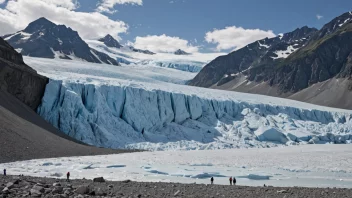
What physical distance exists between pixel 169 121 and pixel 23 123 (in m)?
17.5

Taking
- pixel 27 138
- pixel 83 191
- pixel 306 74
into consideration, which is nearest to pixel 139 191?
pixel 83 191

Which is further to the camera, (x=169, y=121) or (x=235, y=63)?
(x=235, y=63)

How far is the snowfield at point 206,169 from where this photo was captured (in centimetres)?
1926

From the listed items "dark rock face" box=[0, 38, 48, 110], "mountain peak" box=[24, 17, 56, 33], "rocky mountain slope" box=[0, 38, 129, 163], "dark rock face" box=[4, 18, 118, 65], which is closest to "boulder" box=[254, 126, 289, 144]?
"rocky mountain slope" box=[0, 38, 129, 163]

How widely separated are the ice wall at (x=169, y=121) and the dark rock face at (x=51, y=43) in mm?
112560

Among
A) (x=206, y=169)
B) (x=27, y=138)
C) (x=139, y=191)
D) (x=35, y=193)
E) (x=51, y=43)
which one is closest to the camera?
(x=35, y=193)

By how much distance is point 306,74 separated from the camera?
462 feet

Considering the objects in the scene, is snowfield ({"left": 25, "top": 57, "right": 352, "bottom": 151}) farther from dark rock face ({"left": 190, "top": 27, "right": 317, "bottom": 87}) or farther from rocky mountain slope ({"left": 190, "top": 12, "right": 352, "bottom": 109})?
dark rock face ({"left": 190, "top": 27, "right": 317, "bottom": 87})

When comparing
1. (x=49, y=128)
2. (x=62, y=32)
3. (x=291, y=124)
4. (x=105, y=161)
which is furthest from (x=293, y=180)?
(x=62, y=32)

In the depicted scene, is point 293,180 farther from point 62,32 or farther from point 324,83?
point 62,32

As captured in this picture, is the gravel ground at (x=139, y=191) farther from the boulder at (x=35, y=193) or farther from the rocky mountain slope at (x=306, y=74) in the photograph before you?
the rocky mountain slope at (x=306, y=74)

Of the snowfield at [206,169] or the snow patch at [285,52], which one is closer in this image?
the snowfield at [206,169]

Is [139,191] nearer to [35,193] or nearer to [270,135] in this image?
[35,193]

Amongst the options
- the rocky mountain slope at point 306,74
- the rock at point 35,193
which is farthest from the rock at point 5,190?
the rocky mountain slope at point 306,74
